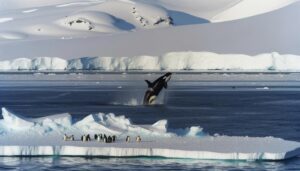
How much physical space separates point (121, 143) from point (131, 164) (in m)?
2.58

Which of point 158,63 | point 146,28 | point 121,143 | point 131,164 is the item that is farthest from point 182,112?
point 146,28

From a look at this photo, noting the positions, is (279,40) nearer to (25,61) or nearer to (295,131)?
(25,61)

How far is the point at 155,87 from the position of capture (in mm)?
53188

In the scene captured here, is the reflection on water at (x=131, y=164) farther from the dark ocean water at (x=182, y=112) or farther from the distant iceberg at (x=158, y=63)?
the distant iceberg at (x=158, y=63)

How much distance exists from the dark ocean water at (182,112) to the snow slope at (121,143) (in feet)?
1.18

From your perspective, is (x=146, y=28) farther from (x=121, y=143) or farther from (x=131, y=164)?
(x=131, y=164)

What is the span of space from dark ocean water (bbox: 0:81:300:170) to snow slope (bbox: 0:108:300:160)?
0.36 m

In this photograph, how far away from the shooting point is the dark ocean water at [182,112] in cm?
2668

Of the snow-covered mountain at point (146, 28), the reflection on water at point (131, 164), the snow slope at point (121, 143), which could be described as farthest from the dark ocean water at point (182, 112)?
the snow-covered mountain at point (146, 28)

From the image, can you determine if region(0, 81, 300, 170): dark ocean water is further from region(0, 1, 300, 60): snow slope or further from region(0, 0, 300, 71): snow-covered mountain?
region(0, 0, 300, 71): snow-covered mountain

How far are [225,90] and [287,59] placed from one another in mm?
17051

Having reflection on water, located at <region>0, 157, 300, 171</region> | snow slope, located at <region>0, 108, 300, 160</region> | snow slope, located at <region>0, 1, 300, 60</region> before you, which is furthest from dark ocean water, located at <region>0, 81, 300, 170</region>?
snow slope, located at <region>0, 1, 300, 60</region>

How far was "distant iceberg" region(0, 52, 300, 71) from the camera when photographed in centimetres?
9031

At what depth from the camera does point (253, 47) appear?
102 metres
